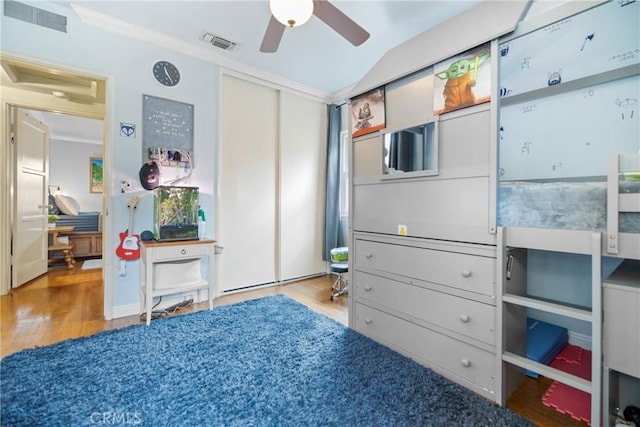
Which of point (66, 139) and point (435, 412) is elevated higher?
point (66, 139)

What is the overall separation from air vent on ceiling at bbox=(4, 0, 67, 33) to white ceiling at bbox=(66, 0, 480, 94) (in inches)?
6.1

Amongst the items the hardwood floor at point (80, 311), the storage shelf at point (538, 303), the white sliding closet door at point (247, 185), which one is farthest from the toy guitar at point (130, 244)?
the storage shelf at point (538, 303)

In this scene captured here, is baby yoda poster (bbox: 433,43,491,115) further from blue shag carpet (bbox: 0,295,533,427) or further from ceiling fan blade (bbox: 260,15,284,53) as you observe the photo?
blue shag carpet (bbox: 0,295,533,427)

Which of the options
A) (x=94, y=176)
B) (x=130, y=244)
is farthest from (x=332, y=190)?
(x=94, y=176)

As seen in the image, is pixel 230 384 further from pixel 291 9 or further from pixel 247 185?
pixel 247 185

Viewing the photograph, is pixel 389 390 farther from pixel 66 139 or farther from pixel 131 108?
pixel 66 139

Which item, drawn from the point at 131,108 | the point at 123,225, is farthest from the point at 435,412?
the point at 131,108

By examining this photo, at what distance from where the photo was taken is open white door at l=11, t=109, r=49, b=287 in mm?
3268

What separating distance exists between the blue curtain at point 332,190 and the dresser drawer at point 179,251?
187cm

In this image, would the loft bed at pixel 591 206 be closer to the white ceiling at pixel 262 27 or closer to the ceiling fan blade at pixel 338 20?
the ceiling fan blade at pixel 338 20

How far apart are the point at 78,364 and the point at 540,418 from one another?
2.63 meters

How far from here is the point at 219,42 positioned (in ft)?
8.98

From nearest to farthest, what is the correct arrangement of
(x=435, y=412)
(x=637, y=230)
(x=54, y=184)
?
(x=637, y=230), (x=435, y=412), (x=54, y=184)

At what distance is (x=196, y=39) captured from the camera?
8.84 ft
